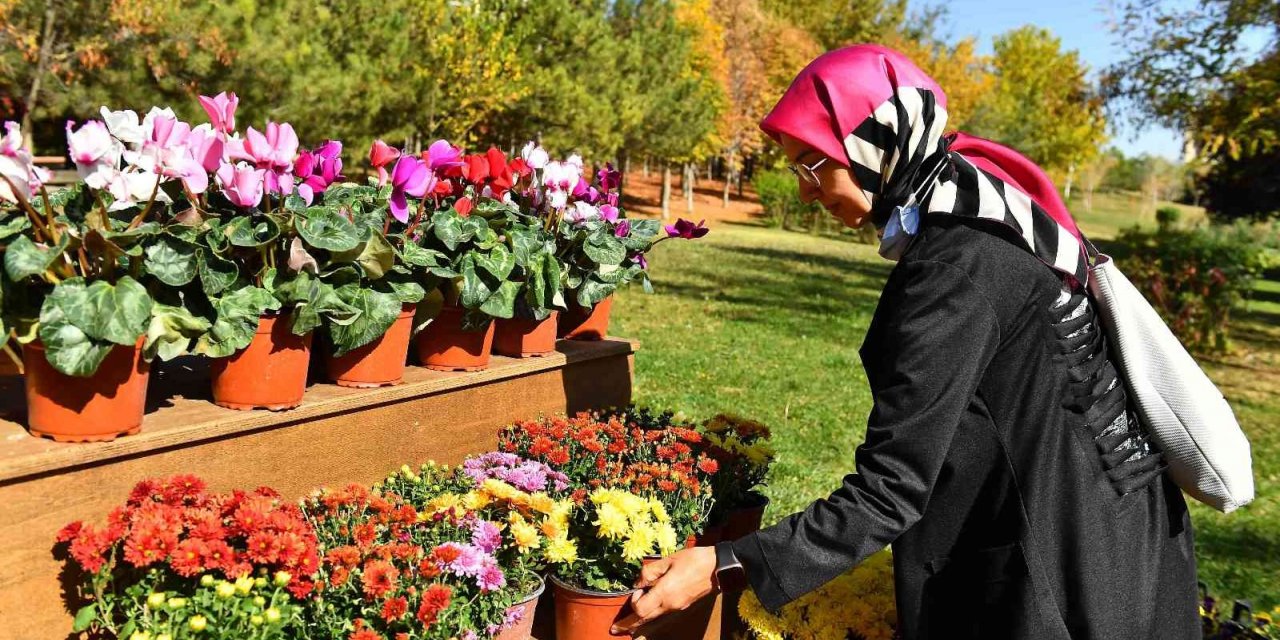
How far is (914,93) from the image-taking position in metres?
1.81

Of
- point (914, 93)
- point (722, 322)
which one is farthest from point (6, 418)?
point (722, 322)

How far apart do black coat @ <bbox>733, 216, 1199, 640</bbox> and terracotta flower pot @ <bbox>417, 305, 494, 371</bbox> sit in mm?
1407

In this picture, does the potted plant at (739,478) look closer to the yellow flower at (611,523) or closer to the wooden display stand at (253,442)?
the wooden display stand at (253,442)

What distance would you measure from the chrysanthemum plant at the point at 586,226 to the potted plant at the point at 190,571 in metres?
1.52

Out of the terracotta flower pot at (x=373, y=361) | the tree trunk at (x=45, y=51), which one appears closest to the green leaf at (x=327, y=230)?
the terracotta flower pot at (x=373, y=361)

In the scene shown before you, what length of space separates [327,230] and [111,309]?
0.55m

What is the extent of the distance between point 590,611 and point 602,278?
1.38m

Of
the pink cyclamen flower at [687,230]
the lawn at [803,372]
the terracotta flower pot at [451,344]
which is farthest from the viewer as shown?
the lawn at [803,372]

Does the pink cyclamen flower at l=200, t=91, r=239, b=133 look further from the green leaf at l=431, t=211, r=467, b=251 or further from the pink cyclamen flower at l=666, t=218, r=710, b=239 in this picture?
the pink cyclamen flower at l=666, t=218, r=710, b=239

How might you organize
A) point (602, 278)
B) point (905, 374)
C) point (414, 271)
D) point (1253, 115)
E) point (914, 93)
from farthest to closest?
point (1253, 115)
point (602, 278)
point (414, 271)
point (914, 93)
point (905, 374)

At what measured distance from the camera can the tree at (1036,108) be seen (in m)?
46.6

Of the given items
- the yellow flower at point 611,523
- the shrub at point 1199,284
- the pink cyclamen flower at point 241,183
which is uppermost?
the pink cyclamen flower at point 241,183

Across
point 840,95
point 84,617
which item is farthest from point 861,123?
point 84,617

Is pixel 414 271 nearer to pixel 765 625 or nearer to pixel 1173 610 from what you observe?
pixel 765 625
